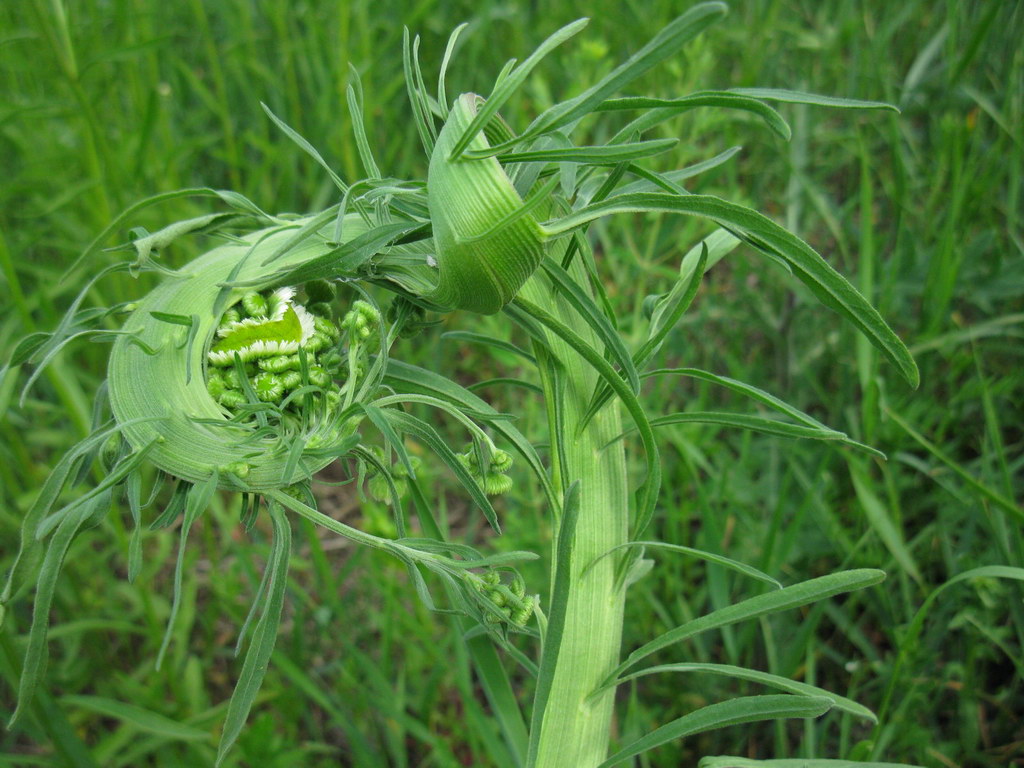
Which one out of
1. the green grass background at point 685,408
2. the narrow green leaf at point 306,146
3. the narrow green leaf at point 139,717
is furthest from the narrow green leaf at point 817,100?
the narrow green leaf at point 139,717

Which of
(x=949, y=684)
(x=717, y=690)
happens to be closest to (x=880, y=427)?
(x=949, y=684)

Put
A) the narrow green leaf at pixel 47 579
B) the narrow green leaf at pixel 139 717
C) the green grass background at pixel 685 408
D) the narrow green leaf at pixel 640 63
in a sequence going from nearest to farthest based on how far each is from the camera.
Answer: the narrow green leaf at pixel 640 63
the narrow green leaf at pixel 47 579
the narrow green leaf at pixel 139 717
the green grass background at pixel 685 408

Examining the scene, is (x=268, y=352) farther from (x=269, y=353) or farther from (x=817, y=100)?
(x=817, y=100)

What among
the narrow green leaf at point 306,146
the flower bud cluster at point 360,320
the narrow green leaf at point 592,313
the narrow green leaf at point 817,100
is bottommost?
the narrow green leaf at point 592,313

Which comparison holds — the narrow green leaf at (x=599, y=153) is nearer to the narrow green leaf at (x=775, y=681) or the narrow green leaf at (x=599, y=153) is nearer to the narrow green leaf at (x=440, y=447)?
the narrow green leaf at (x=440, y=447)

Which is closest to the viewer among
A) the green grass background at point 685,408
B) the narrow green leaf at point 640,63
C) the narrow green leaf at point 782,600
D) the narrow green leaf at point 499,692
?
the narrow green leaf at point 640,63

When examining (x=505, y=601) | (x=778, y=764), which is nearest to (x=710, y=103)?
(x=505, y=601)

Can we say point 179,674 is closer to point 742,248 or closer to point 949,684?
point 949,684
